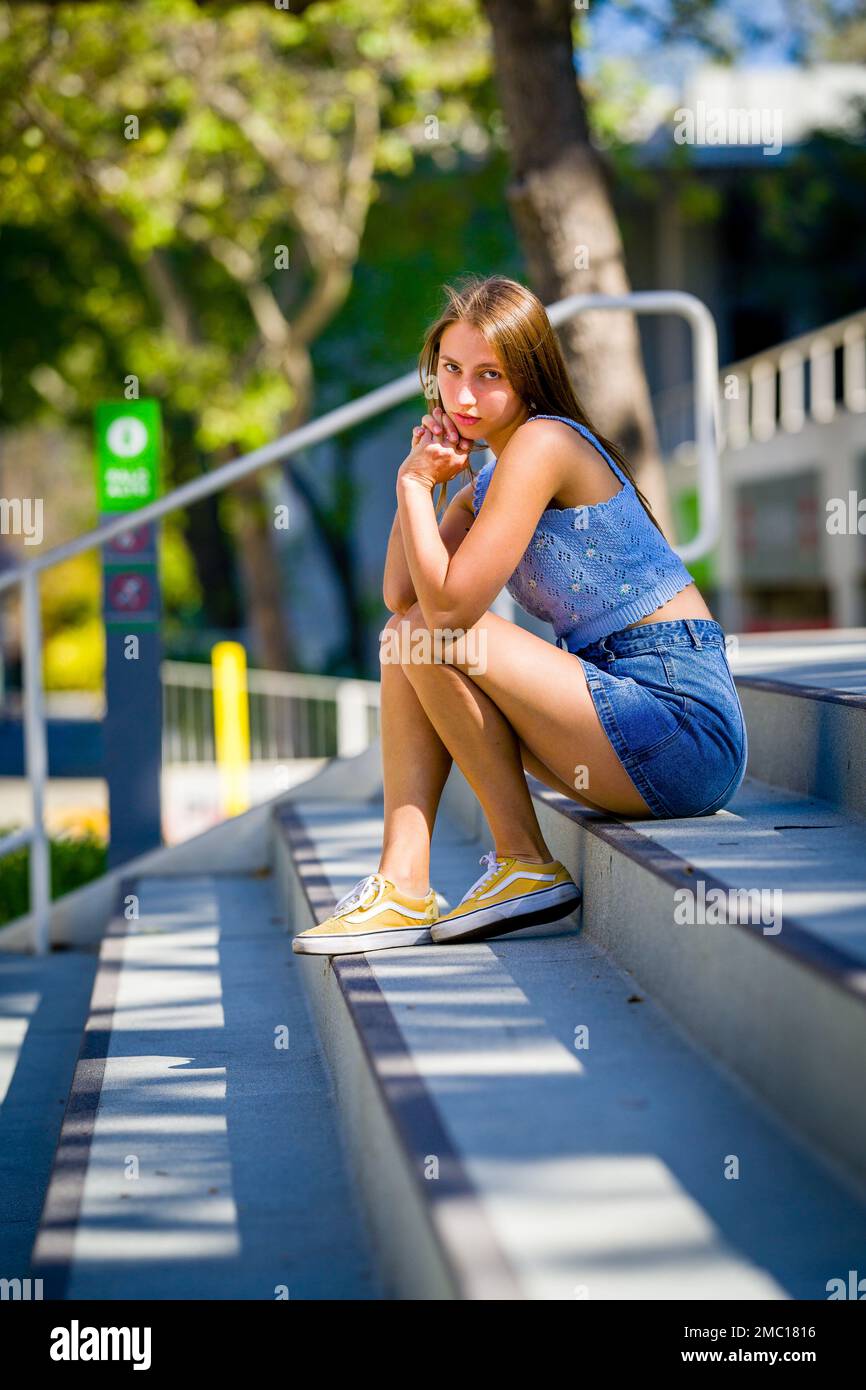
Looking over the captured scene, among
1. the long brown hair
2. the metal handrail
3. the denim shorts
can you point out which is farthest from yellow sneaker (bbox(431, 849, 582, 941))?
the metal handrail

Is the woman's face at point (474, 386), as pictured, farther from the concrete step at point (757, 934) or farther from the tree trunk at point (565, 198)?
the tree trunk at point (565, 198)

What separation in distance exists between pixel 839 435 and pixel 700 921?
15.4 m

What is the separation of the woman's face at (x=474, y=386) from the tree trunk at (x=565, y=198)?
372 cm

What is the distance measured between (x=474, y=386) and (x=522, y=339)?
0.13 meters

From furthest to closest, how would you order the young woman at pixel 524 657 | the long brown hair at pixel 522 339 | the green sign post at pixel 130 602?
the green sign post at pixel 130 602, the long brown hair at pixel 522 339, the young woman at pixel 524 657

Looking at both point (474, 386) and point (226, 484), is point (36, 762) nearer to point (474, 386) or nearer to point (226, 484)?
point (226, 484)

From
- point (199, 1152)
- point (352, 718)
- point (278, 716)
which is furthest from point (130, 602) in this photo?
point (278, 716)

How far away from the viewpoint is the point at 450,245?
15.8m

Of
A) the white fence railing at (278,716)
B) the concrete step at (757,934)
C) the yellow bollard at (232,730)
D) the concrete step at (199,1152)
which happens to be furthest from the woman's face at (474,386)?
the yellow bollard at (232,730)

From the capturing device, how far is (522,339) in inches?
121

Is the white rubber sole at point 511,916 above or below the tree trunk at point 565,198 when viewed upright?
below

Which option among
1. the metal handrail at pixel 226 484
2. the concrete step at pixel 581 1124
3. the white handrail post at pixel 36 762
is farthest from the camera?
the white handrail post at pixel 36 762

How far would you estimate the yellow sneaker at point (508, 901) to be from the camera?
299cm
